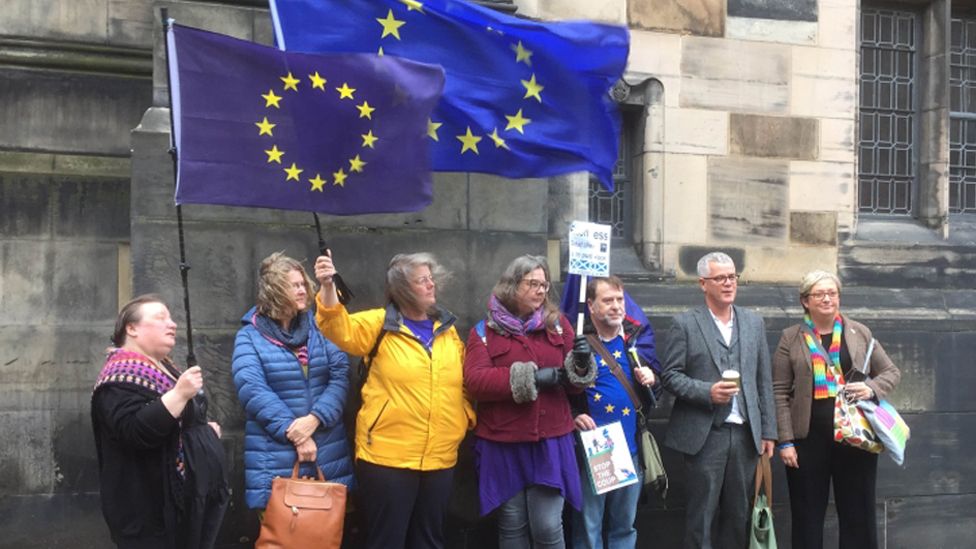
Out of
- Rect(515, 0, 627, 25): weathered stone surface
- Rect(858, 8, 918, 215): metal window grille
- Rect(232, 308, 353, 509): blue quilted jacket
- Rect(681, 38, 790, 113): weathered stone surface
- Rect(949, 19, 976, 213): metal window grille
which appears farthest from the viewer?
Rect(949, 19, 976, 213): metal window grille

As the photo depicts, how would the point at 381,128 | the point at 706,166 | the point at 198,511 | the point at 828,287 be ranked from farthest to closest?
the point at 706,166 < the point at 828,287 < the point at 381,128 < the point at 198,511

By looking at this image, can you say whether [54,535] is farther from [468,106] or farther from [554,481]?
[468,106]

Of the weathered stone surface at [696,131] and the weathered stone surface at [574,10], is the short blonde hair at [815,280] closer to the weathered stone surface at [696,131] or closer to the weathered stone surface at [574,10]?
the weathered stone surface at [696,131]

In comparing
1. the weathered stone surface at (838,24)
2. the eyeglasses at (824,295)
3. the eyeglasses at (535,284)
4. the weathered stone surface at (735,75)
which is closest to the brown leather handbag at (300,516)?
the eyeglasses at (535,284)

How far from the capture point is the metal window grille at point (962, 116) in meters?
8.34

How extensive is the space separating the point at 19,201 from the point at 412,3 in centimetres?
243

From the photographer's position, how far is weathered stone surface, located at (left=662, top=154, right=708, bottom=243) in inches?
288

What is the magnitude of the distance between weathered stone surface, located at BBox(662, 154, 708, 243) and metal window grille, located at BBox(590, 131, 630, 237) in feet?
1.06

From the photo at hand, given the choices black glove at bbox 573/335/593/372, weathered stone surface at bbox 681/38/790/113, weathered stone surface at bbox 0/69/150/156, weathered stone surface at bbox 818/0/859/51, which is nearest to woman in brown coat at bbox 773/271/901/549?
black glove at bbox 573/335/593/372

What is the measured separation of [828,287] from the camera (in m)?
6.08

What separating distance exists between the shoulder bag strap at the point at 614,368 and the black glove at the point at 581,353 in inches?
16.2

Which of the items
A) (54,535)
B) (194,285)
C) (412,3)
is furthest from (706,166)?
(54,535)

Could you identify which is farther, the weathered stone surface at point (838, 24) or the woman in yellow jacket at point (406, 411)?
the weathered stone surface at point (838, 24)

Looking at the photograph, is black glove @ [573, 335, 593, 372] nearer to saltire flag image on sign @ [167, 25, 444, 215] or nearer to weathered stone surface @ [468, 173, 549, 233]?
saltire flag image on sign @ [167, 25, 444, 215]
